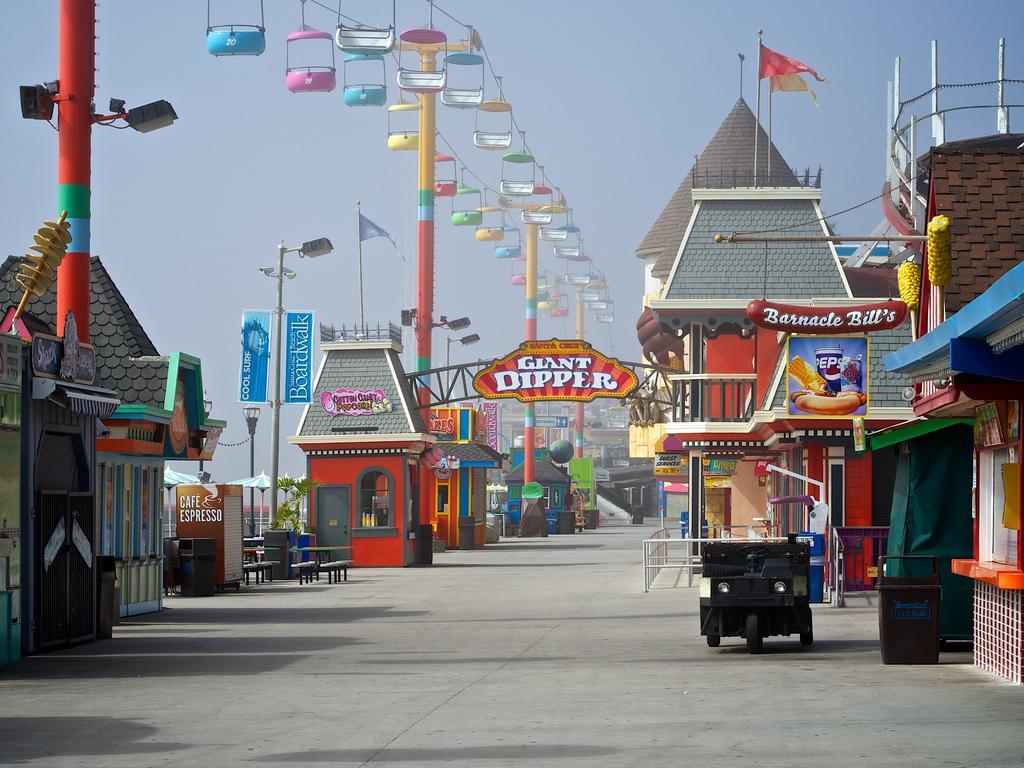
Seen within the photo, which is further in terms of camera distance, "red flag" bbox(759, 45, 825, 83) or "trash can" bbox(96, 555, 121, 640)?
"red flag" bbox(759, 45, 825, 83)

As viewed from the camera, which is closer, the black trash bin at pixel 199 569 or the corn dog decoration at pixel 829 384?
the corn dog decoration at pixel 829 384

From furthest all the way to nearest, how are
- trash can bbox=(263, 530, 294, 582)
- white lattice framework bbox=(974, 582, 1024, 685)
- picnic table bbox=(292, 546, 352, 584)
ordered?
trash can bbox=(263, 530, 294, 582) < picnic table bbox=(292, 546, 352, 584) < white lattice framework bbox=(974, 582, 1024, 685)

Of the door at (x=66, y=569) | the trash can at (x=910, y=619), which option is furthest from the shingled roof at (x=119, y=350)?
the trash can at (x=910, y=619)


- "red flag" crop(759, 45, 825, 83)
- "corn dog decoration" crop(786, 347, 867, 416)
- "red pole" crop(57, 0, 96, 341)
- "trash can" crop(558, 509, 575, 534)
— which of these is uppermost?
"red flag" crop(759, 45, 825, 83)

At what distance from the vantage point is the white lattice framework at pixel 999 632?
14.7m

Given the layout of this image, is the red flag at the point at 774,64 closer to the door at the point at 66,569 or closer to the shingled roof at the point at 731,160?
the shingled roof at the point at 731,160

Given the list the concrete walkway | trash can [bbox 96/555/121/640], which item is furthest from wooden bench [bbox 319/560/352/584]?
trash can [bbox 96/555/121/640]

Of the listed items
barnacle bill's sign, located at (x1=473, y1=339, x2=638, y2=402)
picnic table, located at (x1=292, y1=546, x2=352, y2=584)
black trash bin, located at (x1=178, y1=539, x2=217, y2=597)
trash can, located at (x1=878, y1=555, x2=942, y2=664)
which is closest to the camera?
trash can, located at (x1=878, y1=555, x2=942, y2=664)

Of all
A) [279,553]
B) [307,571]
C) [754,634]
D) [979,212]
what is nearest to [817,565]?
[754,634]

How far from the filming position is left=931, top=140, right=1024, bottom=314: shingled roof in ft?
56.7

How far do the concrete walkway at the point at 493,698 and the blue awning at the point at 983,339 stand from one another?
2.88 m

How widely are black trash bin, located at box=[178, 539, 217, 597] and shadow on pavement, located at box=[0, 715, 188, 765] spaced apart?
18.7 meters

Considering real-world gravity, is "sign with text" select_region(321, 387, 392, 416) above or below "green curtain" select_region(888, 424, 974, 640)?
above

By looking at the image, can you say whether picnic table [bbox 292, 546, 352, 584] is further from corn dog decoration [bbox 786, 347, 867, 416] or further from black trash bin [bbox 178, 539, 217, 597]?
corn dog decoration [bbox 786, 347, 867, 416]
